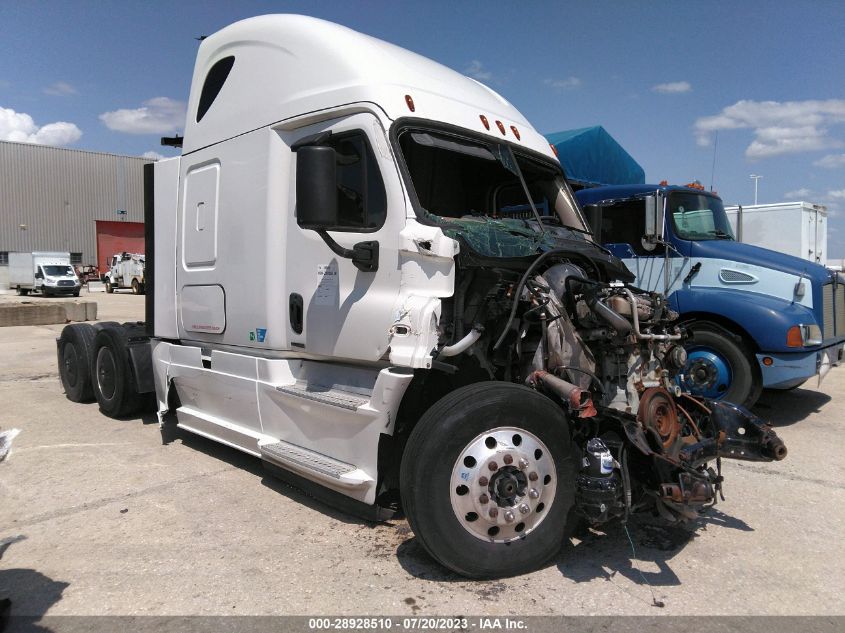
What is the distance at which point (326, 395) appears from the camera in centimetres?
425

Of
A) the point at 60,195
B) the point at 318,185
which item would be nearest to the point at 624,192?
the point at 318,185

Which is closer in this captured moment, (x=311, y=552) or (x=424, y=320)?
(x=424, y=320)

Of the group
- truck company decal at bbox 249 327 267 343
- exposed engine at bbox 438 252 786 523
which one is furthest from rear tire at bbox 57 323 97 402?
exposed engine at bbox 438 252 786 523

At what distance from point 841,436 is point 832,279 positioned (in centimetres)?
177

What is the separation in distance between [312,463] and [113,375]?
3.91 metres

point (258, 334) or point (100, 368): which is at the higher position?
point (258, 334)

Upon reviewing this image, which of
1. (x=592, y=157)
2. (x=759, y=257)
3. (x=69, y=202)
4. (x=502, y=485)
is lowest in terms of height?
(x=502, y=485)

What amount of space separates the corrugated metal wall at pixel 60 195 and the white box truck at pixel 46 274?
492 inches

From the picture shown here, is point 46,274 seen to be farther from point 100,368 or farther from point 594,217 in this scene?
point 594,217

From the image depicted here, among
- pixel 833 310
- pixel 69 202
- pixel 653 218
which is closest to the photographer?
pixel 653 218

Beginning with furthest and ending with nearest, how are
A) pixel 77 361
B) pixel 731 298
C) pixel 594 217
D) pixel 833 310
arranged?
pixel 77 361
pixel 833 310
pixel 731 298
pixel 594 217

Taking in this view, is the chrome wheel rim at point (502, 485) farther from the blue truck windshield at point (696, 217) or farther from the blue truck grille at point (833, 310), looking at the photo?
the blue truck grille at point (833, 310)

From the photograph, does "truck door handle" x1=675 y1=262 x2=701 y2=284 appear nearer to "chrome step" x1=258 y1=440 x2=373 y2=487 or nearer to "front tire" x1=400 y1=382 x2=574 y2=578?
"front tire" x1=400 y1=382 x2=574 y2=578

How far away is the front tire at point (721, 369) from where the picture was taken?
263 inches
